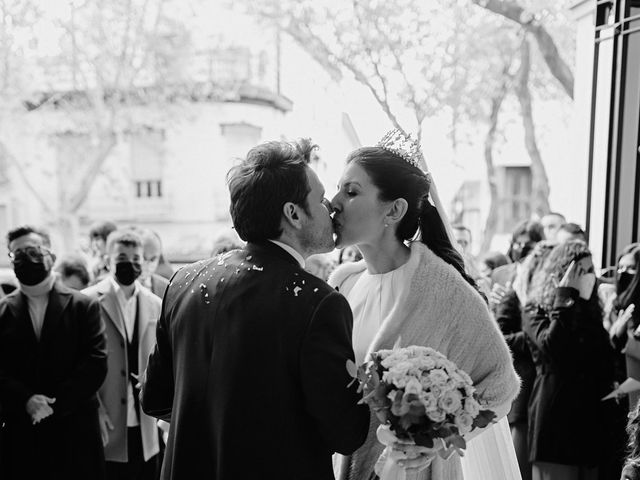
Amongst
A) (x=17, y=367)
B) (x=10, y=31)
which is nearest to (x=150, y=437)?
(x=17, y=367)

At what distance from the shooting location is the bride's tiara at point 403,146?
2688 mm

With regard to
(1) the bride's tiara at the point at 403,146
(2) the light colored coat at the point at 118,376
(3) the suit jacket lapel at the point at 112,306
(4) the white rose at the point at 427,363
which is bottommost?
(2) the light colored coat at the point at 118,376

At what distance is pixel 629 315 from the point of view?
4328 millimetres

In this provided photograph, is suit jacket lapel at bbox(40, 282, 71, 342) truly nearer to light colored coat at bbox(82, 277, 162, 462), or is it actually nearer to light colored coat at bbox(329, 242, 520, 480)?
light colored coat at bbox(82, 277, 162, 462)

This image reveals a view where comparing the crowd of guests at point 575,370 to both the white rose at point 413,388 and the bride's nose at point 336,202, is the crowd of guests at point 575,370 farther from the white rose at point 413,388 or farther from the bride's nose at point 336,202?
the white rose at point 413,388

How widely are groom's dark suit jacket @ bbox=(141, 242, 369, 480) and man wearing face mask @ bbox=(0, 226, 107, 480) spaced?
7.29 feet

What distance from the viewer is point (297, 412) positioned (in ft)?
6.75

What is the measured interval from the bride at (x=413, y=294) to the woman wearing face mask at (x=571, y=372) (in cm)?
169

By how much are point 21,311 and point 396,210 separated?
271cm

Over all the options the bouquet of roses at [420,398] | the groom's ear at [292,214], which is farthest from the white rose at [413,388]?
the groom's ear at [292,214]

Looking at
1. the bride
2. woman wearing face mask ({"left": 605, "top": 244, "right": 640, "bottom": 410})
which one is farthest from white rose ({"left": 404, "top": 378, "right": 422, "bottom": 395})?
woman wearing face mask ({"left": 605, "top": 244, "right": 640, "bottom": 410})

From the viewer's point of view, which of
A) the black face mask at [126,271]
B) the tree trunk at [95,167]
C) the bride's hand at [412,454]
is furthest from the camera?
the tree trunk at [95,167]

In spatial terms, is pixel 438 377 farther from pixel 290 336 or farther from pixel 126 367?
pixel 126 367

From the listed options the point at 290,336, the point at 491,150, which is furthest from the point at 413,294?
the point at 491,150
